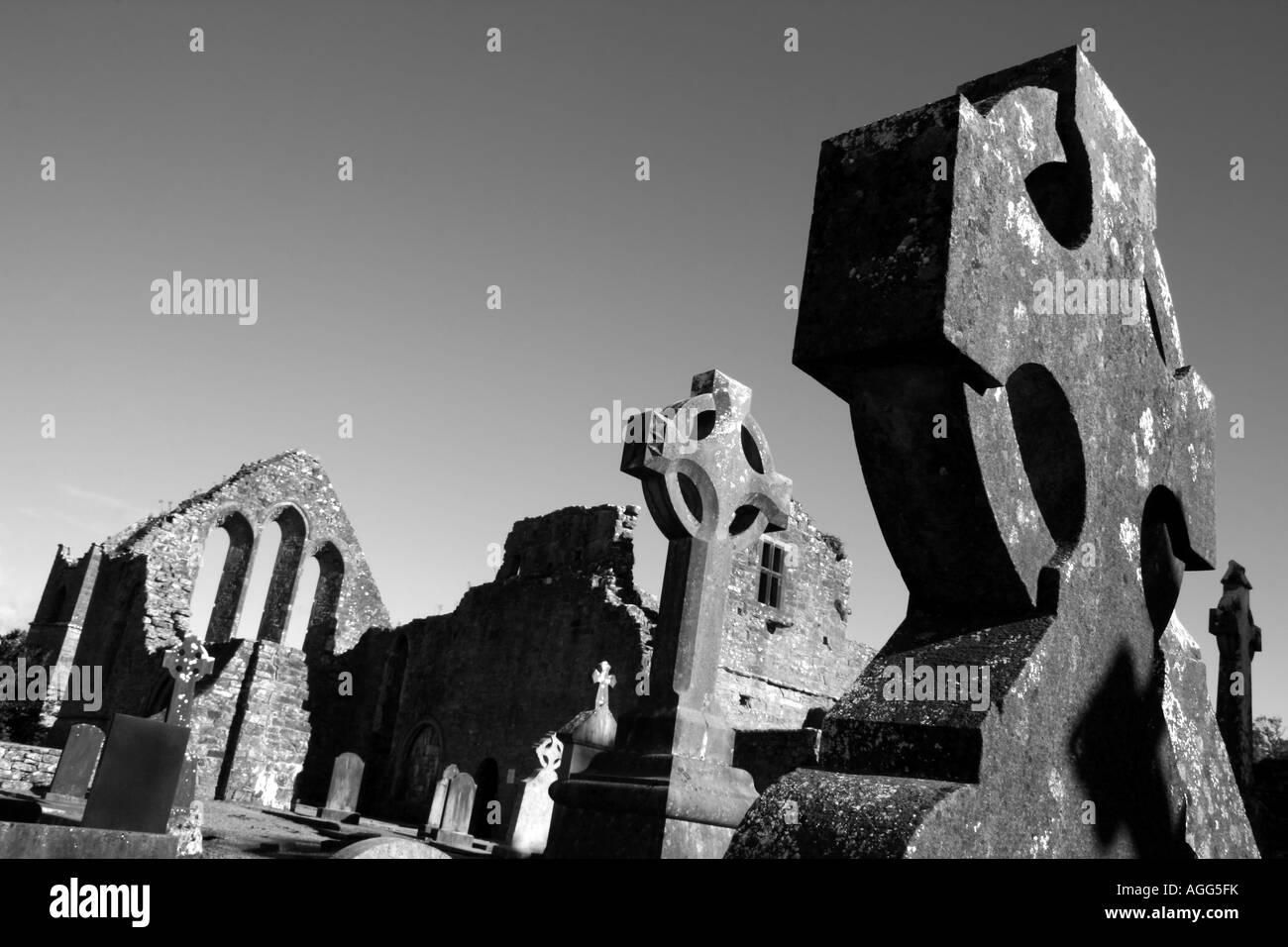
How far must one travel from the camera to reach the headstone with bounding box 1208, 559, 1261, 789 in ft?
41.5

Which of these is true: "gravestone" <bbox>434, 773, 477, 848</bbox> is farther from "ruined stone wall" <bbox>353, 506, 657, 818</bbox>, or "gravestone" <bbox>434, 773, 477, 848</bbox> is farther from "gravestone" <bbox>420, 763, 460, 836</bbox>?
"ruined stone wall" <bbox>353, 506, 657, 818</bbox>

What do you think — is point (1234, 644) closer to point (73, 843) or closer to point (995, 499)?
point (995, 499)

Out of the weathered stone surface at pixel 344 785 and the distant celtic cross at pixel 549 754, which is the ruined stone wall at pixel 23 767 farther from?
the distant celtic cross at pixel 549 754

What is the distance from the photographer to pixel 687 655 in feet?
19.4

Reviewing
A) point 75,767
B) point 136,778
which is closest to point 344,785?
point 75,767

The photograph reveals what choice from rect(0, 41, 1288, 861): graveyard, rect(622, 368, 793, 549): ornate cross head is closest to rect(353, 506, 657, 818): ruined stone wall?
rect(622, 368, 793, 549): ornate cross head

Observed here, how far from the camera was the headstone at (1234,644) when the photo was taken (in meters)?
12.7

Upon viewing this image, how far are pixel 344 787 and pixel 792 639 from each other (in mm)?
8922

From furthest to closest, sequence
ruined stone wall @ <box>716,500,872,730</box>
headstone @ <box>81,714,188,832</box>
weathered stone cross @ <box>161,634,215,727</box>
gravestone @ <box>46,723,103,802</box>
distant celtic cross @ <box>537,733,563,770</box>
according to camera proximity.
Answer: ruined stone wall @ <box>716,500,872,730</box>, distant celtic cross @ <box>537,733,563,770</box>, gravestone @ <box>46,723,103,802</box>, weathered stone cross @ <box>161,634,215,727</box>, headstone @ <box>81,714,188,832</box>

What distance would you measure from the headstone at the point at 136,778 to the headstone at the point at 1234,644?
12368 mm

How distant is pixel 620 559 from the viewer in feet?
58.7

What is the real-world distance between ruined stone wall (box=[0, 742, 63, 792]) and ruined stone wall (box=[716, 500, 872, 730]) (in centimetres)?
1039
